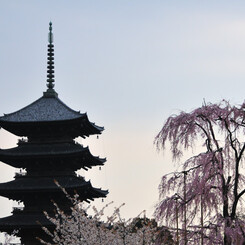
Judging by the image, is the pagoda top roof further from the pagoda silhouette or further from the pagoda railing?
the pagoda railing

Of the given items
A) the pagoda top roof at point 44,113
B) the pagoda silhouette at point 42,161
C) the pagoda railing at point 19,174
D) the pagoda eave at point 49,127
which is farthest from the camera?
the pagoda top roof at point 44,113

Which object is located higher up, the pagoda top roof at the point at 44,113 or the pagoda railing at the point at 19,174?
the pagoda top roof at the point at 44,113

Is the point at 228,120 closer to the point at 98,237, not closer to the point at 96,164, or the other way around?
the point at 98,237

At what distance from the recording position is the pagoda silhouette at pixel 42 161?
39.2m

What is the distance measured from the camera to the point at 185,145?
23.6 metres

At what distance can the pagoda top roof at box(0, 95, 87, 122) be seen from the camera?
40969 millimetres

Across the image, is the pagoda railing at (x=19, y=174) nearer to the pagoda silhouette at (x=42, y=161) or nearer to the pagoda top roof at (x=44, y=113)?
the pagoda silhouette at (x=42, y=161)

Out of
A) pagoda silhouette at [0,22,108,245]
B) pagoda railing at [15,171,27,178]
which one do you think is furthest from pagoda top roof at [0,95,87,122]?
pagoda railing at [15,171,27,178]

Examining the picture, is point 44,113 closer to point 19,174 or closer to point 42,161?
point 42,161

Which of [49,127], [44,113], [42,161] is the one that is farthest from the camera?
[44,113]

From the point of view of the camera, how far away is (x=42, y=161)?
→ 4053 centimetres

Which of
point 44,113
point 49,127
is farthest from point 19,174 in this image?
point 44,113

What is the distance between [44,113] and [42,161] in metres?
2.95

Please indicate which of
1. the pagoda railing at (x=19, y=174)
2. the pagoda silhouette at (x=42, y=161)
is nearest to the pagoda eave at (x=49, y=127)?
the pagoda silhouette at (x=42, y=161)
